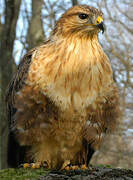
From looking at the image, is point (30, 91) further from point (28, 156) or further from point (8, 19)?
point (8, 19)

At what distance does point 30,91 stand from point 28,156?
2.91 ft

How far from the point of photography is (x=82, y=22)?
10.1 ft

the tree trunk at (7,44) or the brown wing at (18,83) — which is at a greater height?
the tree trunk at (7,44)

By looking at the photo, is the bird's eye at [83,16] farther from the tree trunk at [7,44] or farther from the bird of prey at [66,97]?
the tree trunk at [7,44]

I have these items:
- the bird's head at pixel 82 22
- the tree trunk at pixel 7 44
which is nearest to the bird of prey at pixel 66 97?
the bird's head at pixel 82 22

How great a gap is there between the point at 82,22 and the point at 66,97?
961 mm

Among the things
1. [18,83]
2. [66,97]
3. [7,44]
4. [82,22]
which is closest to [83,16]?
[82,22]

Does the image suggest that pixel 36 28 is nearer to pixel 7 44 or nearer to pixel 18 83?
pixel 7 44

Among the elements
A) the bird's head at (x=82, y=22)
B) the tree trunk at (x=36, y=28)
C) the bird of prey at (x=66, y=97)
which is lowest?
the bird of prey at (x=66, y=97)

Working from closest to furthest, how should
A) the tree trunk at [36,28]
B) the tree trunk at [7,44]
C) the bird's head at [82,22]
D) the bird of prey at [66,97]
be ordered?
the bird of prey at [66,97] → the bird's head at [82,22] → the tree trunk at [7,44] → the tree trunk at [36,28]

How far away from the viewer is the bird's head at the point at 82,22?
3020mm

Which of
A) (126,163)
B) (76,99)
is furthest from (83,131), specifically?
(126,163)

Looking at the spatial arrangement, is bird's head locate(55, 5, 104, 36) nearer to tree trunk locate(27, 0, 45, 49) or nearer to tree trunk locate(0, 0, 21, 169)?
tree trunk locate(0, 0, 21, 169)

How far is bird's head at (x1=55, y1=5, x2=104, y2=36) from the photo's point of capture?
302 cm
